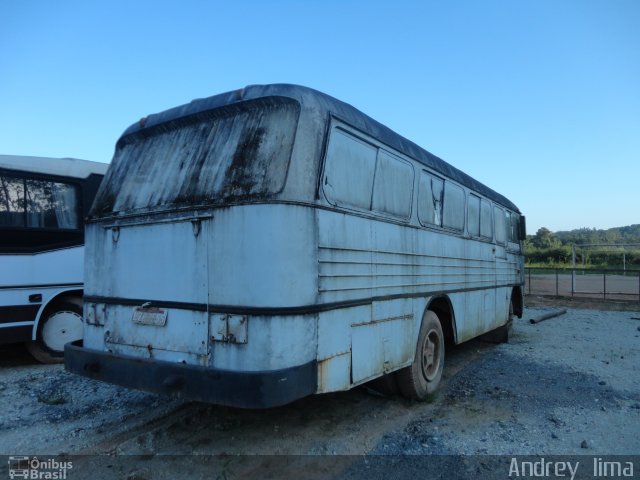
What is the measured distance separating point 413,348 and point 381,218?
4.95 ft

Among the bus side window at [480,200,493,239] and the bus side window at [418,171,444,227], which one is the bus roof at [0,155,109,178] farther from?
the bus side window at [480,200,493,239]

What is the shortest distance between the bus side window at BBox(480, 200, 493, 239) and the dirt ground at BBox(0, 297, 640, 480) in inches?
89.9

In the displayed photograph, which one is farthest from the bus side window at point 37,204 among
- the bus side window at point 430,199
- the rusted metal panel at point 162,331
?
the bus side window at point 430,199

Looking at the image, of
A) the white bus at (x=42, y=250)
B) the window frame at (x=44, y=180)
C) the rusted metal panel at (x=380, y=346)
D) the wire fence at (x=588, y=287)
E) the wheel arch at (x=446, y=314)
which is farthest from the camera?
the wire fence at (x=588, y=287)

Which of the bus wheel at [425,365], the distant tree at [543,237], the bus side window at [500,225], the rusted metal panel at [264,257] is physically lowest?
the bus wheel at [425,365]

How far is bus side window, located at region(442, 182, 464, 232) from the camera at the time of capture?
20.1 feet

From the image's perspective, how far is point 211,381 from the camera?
3.34 metres

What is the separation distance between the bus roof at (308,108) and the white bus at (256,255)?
0.7 inches

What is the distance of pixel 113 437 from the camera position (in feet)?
14.0

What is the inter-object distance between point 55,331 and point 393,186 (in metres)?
5.58

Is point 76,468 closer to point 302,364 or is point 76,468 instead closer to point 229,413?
point 229,413

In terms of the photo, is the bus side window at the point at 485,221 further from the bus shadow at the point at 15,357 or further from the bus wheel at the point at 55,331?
the bus shadow at the point at 15,357

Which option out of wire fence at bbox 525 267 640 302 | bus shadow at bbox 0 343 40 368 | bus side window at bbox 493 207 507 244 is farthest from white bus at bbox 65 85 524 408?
wire fence at bbox 525 267 640 302

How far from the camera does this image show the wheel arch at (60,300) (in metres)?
6.67
